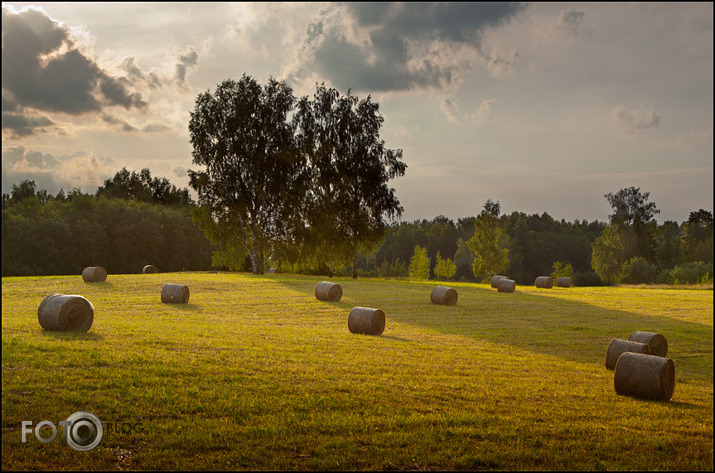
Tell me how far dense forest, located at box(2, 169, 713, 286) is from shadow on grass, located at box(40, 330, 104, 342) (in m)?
35.2

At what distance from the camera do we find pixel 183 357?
13352 mm

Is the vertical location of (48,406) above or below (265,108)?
below

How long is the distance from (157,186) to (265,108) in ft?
167

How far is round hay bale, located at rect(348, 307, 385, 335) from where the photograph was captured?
68.9ft

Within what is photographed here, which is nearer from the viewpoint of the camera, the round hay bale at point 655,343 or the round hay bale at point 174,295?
the round hay bale at point 655,343

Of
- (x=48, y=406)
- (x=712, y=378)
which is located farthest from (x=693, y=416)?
(x=48, y=406)

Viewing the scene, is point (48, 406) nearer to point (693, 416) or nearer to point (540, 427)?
point (540, 427)

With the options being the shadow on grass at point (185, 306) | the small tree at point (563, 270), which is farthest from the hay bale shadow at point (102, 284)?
the small tree at point (563, 270)

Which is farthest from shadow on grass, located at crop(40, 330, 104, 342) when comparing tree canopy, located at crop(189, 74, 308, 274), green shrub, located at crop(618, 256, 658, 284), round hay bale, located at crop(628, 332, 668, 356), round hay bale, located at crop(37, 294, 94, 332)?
green shrub, located at crop(618, 256, 658, 284)

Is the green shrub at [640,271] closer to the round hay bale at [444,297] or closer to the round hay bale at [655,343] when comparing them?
the round hay bale at [444,297]

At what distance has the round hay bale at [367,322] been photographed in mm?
21000

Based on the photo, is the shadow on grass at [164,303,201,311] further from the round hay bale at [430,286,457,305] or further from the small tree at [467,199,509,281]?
the small tree at [467,199,509,281]

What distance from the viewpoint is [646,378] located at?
12.7m

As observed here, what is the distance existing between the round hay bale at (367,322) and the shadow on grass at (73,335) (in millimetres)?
9712
